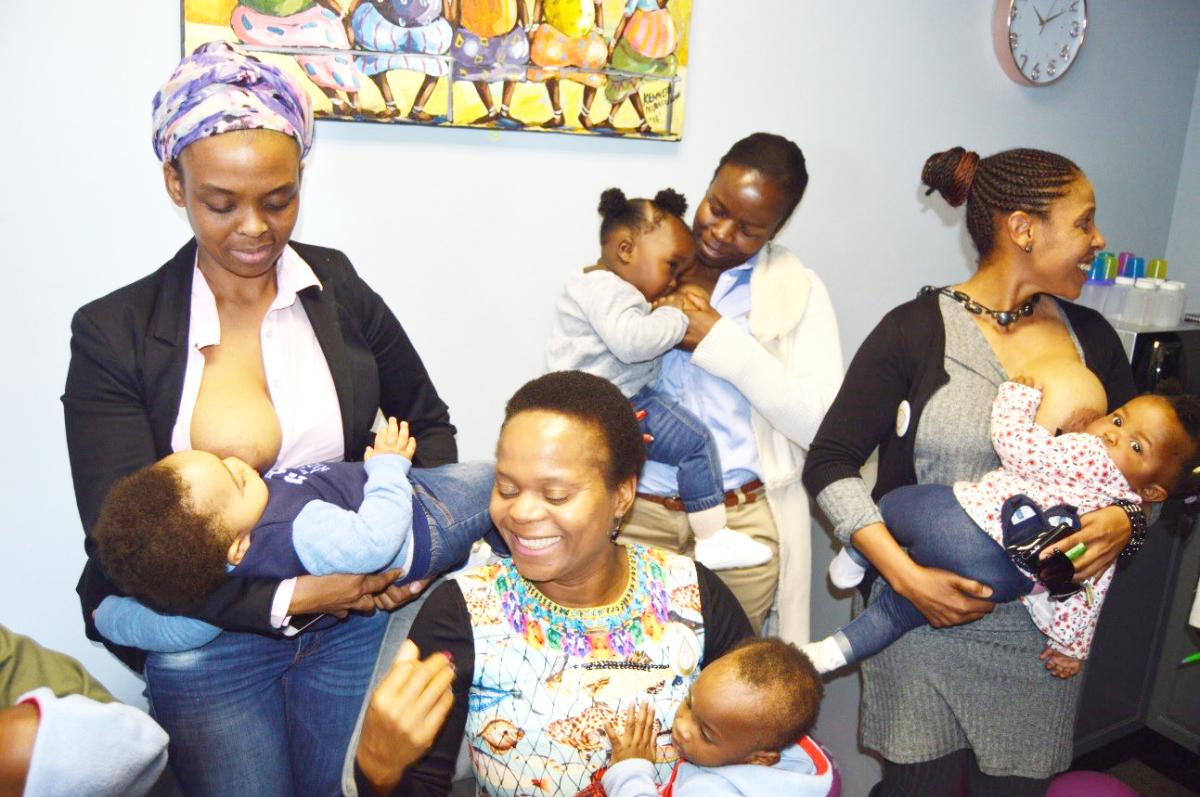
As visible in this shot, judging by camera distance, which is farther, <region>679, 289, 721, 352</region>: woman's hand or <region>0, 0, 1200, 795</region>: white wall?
<region>679, 289, 721, 352</region>: woman's hand

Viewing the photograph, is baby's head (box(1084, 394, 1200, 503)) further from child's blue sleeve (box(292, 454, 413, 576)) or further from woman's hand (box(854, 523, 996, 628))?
child's blue sleeve (box(292, 454, 413, 576))

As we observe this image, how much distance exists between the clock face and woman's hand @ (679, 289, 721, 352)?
1.85 m

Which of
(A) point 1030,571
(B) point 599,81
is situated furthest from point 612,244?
(A) point 1030,571

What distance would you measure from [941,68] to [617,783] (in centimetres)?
274

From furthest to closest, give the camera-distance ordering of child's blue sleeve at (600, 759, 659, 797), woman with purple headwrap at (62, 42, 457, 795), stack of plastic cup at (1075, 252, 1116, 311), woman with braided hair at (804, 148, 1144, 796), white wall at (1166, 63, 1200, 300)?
white wall at (1166, 63, 1200, 300) < stack of plastic cup at (1075, 252, 1116, 311) < woman with braided hair at (804, 148, 1144, 796) < woman with purple headwrap at (62, 42, 457, 795) < child's blue sleeve at (600, 759, 659, 797)

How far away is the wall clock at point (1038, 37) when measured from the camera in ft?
10.3

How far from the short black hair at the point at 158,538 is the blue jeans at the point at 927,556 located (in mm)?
1264

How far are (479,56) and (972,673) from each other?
1885mm

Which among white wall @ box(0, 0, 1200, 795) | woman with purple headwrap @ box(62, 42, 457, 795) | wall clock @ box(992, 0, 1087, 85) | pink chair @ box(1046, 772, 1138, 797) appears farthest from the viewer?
wall clock @ box(992, 0, 1087, 85)

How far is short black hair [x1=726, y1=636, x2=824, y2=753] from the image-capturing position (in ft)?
4.70

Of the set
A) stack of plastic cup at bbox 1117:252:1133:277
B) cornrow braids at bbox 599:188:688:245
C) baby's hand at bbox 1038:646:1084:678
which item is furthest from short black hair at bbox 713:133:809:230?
stack of plastic cup at bbox 1117:252:1133:277

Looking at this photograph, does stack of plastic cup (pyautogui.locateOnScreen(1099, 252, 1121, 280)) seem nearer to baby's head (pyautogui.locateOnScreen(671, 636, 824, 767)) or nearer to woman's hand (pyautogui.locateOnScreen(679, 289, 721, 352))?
woman's hand (pyautogui.locateOnScreen(679, 289, 721, 352))

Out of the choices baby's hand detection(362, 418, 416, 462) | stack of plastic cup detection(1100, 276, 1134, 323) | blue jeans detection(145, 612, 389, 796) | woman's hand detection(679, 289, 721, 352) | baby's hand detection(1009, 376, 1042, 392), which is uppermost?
stack of plastic cup detection(1100, 276, 1134, 323)

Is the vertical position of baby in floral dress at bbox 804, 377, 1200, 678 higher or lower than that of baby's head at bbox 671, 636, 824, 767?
higher
